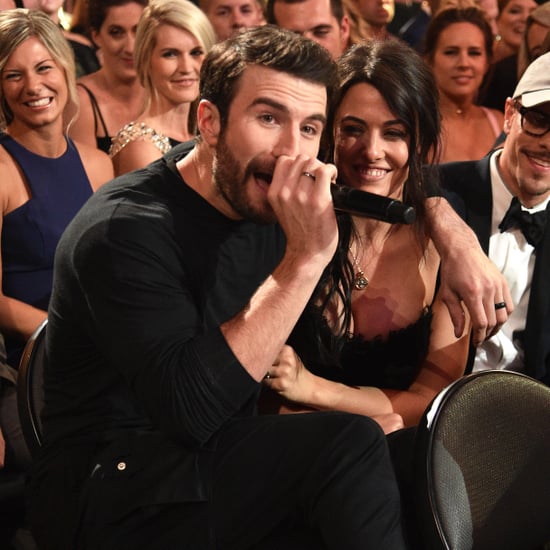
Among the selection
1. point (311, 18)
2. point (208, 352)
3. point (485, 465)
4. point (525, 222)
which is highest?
point (311, 18)

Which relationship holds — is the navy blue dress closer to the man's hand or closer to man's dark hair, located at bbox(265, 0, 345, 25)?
the man's hand

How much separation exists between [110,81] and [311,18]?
74cm

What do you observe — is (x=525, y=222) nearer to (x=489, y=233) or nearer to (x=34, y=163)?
(x=489, y=233)

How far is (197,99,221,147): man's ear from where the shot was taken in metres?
1.48

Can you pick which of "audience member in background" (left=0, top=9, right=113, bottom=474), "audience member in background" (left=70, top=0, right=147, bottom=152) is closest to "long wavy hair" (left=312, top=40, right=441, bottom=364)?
"audience member in background" (left=0, top=9, right=113, bottom=474)

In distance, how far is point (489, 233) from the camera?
6.81 feet

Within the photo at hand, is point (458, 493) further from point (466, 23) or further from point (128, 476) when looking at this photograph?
point (466, 23)

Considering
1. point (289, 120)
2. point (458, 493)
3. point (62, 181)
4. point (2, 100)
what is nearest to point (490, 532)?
point (458, 493)

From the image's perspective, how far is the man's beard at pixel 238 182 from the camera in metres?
1.43

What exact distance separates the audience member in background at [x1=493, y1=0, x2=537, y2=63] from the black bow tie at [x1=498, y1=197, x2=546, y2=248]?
213 cm

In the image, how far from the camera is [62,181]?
99.9 inches

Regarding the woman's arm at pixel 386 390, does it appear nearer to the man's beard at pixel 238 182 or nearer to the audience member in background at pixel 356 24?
the man's beard at pixel 238 182

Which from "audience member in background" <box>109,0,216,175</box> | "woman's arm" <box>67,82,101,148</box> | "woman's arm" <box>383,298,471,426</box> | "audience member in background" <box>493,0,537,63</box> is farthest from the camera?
"audience member in background" <box>493,0,537,63</box>

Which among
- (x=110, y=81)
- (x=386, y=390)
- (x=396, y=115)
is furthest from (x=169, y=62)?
(x=386, y=390)
